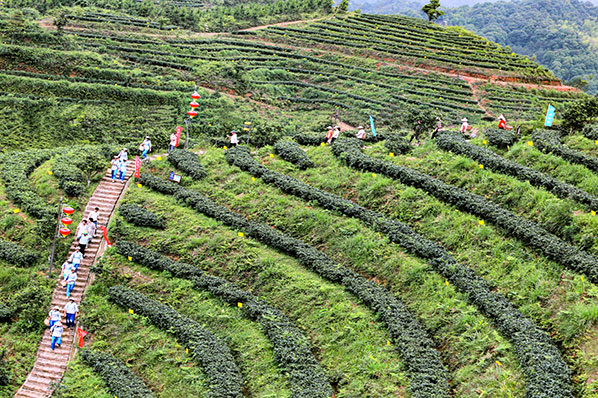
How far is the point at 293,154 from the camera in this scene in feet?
93.6

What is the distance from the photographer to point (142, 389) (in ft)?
60.8

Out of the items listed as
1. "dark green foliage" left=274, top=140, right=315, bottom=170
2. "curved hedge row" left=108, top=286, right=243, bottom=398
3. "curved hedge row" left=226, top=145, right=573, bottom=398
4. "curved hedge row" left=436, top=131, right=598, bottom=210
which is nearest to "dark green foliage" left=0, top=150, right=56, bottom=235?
"curved hedge row" left=108, top=286, right=243, bottom=398

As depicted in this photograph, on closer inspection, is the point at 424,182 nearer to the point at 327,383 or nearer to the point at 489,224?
the point at 489,224

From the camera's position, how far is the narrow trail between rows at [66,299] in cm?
1995

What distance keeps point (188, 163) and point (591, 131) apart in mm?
17971

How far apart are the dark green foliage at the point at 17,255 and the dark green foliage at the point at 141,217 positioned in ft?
12.7

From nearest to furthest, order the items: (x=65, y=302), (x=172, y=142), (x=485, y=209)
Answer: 1. (x=485, y=209)
2. (x=65, y=302)
3. (x=172, y=142)

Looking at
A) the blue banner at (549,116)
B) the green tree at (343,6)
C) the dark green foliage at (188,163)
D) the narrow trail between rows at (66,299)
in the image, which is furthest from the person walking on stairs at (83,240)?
the green tree at (343,6)


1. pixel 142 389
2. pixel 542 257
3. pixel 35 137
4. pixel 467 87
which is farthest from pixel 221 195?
pixel 467 87

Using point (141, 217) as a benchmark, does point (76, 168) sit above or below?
above

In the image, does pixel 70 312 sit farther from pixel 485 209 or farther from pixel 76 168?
pixel 485 209

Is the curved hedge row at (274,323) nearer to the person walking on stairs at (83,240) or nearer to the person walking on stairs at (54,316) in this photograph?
the person walking on stairs at (83,240)

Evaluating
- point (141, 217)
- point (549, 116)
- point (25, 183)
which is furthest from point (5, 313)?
point (549, 116)

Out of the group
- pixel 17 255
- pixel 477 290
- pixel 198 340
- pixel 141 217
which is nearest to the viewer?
pixel 477 290
